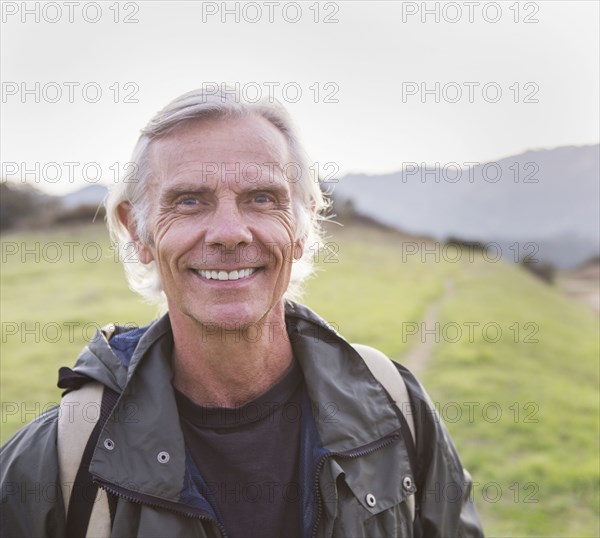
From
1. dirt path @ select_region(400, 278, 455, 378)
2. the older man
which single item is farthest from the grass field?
the older man

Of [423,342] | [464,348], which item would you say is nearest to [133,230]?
[464,348]

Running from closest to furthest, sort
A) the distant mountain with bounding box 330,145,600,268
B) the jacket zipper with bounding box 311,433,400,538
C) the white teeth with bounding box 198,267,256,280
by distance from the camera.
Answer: the jacket zipper with bounding box 311,433,400,538 → the white teeth with bounding box 198,267,256,280 → the distant mountain with bounding box 330,145,600,268

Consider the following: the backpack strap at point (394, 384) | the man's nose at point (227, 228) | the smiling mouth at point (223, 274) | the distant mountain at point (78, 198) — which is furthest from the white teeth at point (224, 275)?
the distant mountain at point (78, 198)

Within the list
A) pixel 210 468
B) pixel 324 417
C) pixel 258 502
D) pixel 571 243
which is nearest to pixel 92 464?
pixel 210 468

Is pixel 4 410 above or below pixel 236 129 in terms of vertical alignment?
below

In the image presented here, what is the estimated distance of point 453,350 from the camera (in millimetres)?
16516

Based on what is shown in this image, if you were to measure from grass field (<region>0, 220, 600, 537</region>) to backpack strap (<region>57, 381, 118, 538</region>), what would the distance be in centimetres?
164

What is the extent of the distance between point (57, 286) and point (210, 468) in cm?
2378

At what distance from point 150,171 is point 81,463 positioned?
1.18 meters

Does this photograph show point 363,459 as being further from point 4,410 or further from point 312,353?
point 4,410

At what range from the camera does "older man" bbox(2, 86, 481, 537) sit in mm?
2162

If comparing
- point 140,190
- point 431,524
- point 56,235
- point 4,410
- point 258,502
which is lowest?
point 56,235

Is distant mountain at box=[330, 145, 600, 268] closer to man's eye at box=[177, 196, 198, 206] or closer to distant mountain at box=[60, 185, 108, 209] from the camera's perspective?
distant mountain at box=[60, 185, 108, 209]

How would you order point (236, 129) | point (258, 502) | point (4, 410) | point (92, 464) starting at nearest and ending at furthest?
point (92, 464) → point (258, 502) → point (236, 129) → point (4, 410)
